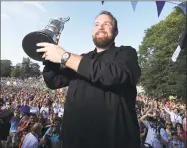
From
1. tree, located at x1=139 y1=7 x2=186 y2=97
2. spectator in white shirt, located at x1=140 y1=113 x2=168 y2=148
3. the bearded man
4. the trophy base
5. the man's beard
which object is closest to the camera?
the bearded man

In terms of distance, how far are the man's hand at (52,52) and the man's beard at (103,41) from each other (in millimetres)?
289

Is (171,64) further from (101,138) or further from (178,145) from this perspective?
(101,138)

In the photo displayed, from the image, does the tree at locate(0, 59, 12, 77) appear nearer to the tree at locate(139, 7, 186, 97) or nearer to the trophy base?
the tree at locate(139, 7, 186, 97)

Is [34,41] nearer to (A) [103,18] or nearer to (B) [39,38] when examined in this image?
(B) [39,38]

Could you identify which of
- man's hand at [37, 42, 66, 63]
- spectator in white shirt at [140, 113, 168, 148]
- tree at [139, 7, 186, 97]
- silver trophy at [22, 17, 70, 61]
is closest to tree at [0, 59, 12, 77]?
tree at [139, 7, 186, 97]

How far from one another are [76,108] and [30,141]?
446cm

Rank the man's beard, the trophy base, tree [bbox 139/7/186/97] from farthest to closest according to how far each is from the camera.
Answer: tree [bbox 139/7/186/97] < the man's beard < the trophy base

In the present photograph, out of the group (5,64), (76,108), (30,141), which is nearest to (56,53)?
(76,108)

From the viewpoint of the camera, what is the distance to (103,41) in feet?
6.20

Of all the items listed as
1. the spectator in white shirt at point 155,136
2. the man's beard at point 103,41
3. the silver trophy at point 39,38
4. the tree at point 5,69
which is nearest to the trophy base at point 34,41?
the silver trophy at point 39,38

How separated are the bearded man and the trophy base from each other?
1.6 inches

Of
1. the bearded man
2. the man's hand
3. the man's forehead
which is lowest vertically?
the bearded man

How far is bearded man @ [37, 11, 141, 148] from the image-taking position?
167cm

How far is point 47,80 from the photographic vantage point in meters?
2.04
